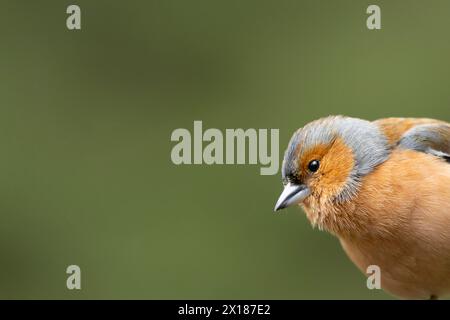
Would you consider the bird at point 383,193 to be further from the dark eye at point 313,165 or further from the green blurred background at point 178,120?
the green blurred background at point 178,120

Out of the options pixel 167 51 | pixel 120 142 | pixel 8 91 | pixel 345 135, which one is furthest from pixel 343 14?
pixel 345 135

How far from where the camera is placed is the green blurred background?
24.4 ft

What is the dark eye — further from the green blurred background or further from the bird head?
the green blurred background

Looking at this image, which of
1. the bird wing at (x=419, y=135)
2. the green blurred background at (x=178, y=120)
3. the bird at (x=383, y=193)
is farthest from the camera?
the green blurred background at (x=178, y=120)

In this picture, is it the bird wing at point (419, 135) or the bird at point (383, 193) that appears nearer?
the bird at point (383, 193)

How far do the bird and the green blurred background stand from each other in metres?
2.48

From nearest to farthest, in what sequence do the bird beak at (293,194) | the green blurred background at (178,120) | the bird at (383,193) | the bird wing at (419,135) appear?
the bird at (383,193), the bird beak at (293,194), the bird wing at (419,135), the green blurred background at (178,120)

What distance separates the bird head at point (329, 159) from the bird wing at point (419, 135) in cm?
9

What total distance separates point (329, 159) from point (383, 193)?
322 millimetres

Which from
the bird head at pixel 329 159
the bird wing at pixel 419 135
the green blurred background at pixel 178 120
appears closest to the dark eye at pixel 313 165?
the bird head at pixel 329 159

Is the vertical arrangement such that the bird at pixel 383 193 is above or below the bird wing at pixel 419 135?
below

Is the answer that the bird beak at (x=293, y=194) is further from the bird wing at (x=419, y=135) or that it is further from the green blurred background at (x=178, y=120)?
the green blurred background at (x=178, y=120)

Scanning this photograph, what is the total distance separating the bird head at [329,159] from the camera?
4383 mm

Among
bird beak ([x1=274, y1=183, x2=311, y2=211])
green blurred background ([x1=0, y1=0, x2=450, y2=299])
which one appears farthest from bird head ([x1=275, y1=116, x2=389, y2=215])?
green blurred background ([x1=0, y1=0, x2=450, y2=299])
